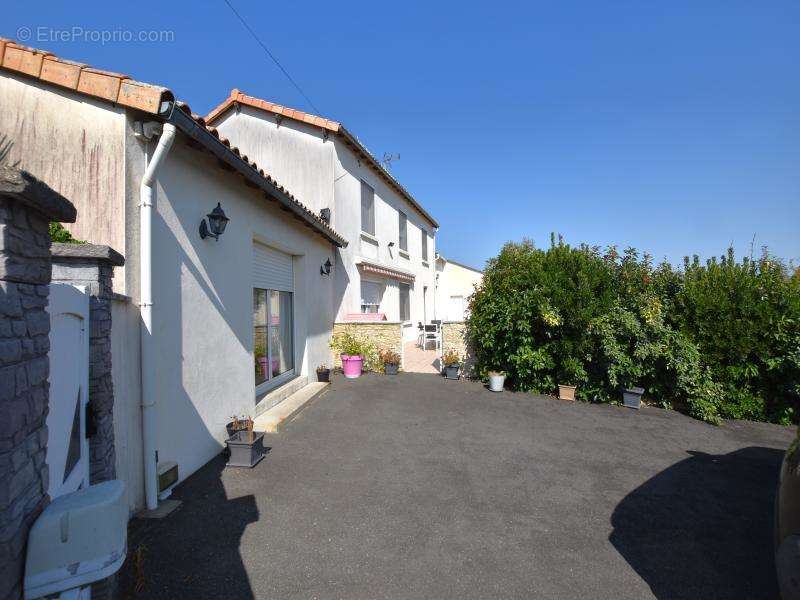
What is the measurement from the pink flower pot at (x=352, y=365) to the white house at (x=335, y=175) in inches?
60.4

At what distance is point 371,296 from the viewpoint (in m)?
13.1

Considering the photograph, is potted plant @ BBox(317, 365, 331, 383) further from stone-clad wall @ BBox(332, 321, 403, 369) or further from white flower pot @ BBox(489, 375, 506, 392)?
white flower pot @ BBox(489, 375, 506, 392)

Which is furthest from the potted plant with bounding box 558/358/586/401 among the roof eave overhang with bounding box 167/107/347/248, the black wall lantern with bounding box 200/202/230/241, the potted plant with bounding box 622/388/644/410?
the black wall lantern with bounding box 200/202/230/241

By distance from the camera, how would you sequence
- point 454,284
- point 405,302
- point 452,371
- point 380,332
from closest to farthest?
point 452,371, point 380,332, point 405,302, point 454,284

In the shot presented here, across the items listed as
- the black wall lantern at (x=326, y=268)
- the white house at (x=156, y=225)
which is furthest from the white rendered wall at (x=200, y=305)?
the black wall lantern at (x=326, y=268)

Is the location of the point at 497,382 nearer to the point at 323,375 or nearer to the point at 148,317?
the point at 323,375

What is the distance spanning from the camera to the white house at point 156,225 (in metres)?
3.56

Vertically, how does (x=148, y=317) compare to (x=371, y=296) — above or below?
below

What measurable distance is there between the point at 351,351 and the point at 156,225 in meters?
6.43

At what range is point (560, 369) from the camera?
8.48 m

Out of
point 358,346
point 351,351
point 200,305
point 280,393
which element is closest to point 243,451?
point 200,305

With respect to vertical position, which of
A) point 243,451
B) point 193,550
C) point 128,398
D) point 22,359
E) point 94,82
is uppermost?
point 94,82

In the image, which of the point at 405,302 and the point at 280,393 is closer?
the point at 280,393

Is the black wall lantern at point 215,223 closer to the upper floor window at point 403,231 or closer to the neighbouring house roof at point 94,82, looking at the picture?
the neighbouring house roof at point 94,82
